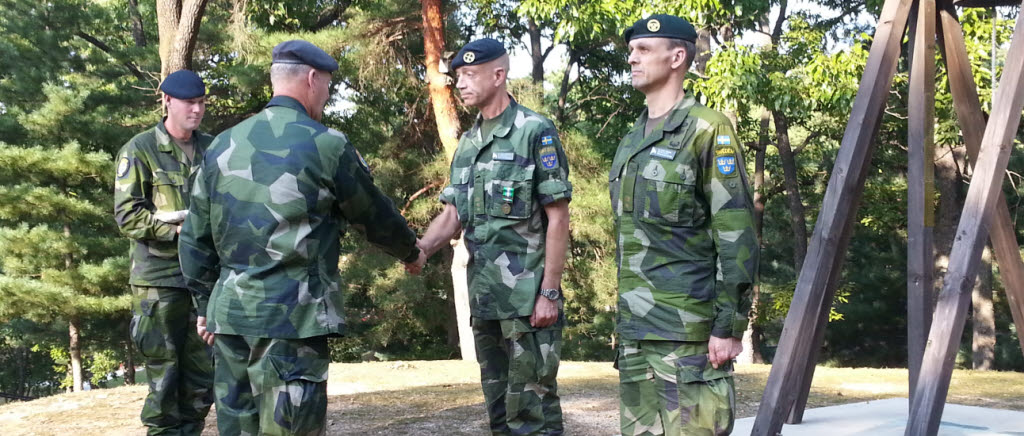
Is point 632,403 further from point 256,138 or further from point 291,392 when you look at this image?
point 256,138

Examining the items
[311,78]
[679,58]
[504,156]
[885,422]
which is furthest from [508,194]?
[885,422]

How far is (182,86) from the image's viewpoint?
4.46 meters

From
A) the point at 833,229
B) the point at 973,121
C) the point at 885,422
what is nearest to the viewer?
the point at 833,229

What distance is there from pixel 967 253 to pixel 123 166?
4226 mm

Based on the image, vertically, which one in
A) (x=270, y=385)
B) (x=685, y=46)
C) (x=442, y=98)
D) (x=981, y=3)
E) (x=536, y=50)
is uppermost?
(x=536, y=50)

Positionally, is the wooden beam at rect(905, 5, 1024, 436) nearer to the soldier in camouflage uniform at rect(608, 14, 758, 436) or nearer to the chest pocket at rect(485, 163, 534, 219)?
the soldier in camouflage uniform at rect(608, 14, 758, 436)

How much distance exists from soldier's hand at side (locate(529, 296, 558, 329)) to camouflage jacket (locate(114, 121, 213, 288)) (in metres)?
1.93

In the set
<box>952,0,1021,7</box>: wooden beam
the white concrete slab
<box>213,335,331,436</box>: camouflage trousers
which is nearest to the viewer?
<box>213,335,331,436</box>: camouflage trousers

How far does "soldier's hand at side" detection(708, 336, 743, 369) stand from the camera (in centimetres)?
303

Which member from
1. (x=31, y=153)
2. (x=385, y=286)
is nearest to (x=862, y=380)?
A: (x=385, y=286)

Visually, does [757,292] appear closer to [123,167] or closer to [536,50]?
[536,50]

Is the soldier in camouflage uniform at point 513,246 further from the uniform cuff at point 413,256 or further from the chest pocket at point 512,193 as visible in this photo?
the uniform cuff at point 413,256

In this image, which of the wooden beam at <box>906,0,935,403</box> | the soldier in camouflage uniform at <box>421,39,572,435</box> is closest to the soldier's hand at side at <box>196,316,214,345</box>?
the soldier in camouflage uniform at <box>421,39,572,435</box>

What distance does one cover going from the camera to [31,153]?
17578 millimetres
